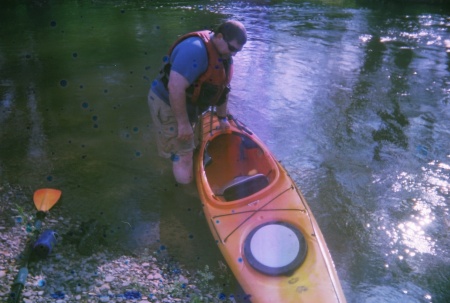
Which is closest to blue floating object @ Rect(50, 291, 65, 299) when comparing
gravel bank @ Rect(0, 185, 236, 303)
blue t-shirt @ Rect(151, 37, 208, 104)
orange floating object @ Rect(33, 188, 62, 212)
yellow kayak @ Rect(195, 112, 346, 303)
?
gravel bank @ Rect(0, 185, 236, 303)

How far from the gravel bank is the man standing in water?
976mm

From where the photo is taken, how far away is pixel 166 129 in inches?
146

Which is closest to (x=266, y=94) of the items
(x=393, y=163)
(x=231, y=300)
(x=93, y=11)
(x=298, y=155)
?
(x=298, y=155)

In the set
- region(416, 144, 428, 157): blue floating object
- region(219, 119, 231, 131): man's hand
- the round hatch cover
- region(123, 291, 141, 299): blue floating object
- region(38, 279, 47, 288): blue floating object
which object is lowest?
region(123, 291, 141, 299): blue floating object

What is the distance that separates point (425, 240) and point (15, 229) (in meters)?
3.60

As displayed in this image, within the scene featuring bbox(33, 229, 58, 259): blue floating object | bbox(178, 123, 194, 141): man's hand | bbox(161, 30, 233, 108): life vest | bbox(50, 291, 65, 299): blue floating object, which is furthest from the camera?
bbox(178, 123, 194, 141): man's hand

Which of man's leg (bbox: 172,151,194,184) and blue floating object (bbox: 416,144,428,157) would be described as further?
blue floating object (bbox: 416,144,428,157)

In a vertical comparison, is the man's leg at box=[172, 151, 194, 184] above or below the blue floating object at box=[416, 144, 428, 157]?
above

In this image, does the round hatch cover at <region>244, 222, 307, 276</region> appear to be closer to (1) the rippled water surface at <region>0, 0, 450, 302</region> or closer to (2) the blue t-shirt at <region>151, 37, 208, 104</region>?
(1) the rippled water surface at <region>0, 0, 450, 302</region>

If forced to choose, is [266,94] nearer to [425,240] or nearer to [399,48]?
[425,240]

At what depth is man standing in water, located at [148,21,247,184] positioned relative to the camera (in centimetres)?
308

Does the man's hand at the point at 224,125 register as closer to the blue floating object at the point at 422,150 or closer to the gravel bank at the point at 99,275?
the gravel bank at the point at 99,275

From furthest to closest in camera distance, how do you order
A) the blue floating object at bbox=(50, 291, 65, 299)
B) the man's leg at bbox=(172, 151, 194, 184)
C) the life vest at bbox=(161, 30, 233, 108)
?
the man's leg at bbox=(172, 151, 194, 184), the life vest at bbox=(161, 30, 233, 108), the blue floating object at bbox=(50, 291, 65, 299)

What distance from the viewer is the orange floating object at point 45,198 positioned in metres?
3.60
